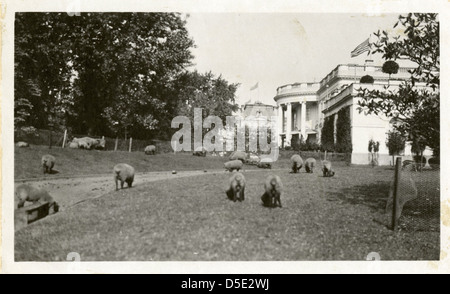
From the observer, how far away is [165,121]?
17.2 ft

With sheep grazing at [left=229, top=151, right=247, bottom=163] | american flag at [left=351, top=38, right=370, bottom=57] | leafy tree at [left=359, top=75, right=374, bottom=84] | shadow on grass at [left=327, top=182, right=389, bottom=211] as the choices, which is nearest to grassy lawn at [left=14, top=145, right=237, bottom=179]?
sheep grazing at [left=229, top=151, right=247, bottom=163]

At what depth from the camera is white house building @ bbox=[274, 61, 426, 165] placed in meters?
5.00

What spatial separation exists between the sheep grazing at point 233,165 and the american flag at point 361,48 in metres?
1.96

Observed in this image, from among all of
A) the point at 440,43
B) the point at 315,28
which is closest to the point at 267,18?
the point at 315,28

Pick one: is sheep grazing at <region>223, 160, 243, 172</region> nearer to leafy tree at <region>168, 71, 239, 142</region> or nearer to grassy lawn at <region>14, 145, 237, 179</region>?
grassy lawn at <region>14, 145, 237, 179</region>

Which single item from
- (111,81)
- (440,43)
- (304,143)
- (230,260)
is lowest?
(230,260)

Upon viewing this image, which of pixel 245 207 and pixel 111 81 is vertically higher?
pixel 111 81

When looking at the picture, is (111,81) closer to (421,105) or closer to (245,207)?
(245,207)

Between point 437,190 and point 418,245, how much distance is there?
2.38 feet

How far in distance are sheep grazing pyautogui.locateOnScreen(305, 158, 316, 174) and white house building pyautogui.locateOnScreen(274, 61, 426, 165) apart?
12.9 inches

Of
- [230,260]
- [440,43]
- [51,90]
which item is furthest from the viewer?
[51,90]

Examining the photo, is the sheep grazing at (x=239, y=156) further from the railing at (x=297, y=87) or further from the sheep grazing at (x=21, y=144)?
the sheep grazing at (x=21, y=144)

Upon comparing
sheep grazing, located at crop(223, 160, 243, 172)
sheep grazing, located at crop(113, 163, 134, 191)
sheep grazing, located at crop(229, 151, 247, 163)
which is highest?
sheep grazing, located at crop(229, 151, 247, 163)

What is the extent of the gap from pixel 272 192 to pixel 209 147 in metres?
0.96
